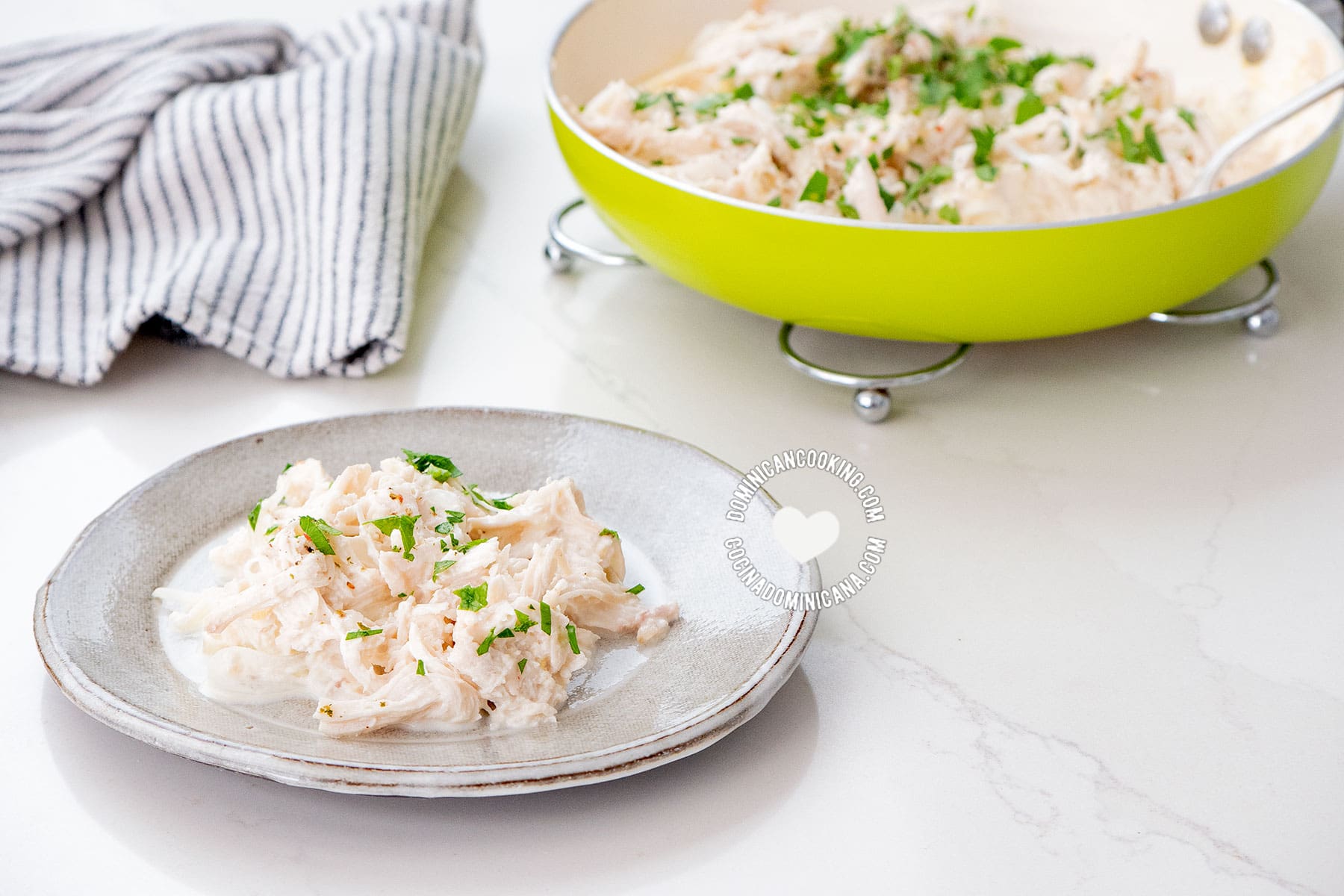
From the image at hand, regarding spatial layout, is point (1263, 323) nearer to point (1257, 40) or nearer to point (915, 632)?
point (1257, 40)

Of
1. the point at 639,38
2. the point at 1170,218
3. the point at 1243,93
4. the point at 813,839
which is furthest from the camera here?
the point at 639,38

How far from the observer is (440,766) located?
0.75 m

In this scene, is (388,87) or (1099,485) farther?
(388,87)

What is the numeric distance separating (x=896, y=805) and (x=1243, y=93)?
101 centimetres

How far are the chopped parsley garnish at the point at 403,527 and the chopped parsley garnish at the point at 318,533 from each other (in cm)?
3

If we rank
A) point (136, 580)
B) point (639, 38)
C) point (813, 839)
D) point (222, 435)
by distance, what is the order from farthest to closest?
point (639, 38)
point (222, 435)
point (136, 580)
point (813, 839)

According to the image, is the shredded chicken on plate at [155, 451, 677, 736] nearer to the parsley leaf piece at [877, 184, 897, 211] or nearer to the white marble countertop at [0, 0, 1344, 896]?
the white marble countertop at [0, 0, 1344, 896]

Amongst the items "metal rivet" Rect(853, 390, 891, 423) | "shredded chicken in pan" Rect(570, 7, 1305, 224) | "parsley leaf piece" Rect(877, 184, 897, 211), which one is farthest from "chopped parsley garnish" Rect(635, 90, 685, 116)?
"metal rivet" Rect(853, 390, 891, 423)

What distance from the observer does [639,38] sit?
1.57 metres

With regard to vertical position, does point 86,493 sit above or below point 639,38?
below

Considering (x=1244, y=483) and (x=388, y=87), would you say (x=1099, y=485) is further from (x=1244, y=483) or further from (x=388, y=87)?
(x=388, y=87)

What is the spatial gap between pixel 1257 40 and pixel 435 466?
1.06m

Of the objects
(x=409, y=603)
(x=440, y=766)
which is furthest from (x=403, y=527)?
(x=440, y=766)

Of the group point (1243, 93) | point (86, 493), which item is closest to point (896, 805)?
point (86, 493)
